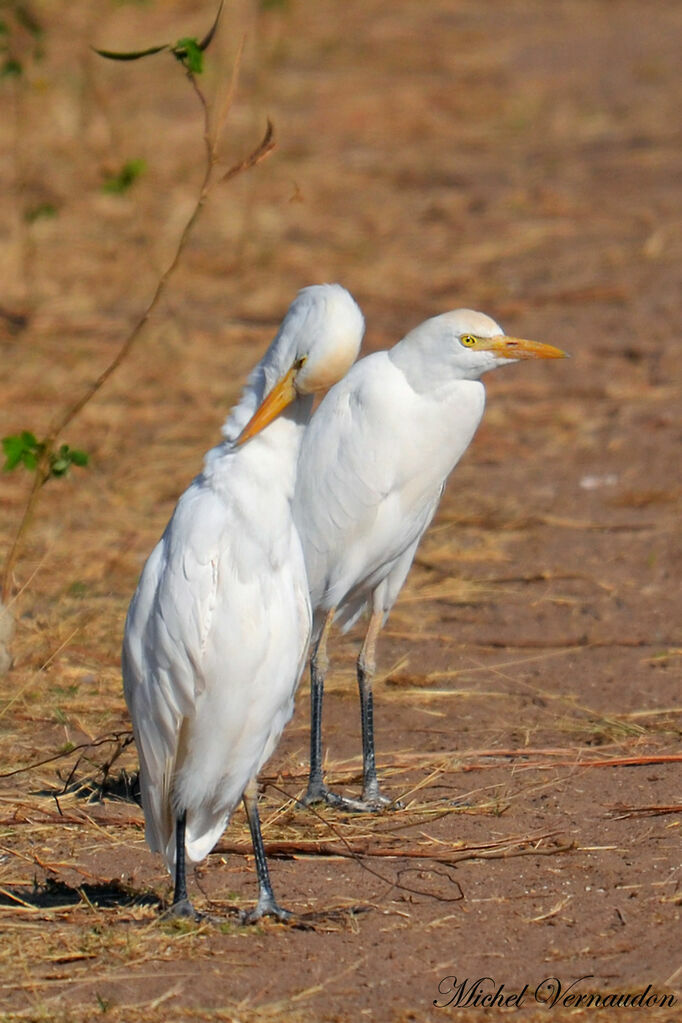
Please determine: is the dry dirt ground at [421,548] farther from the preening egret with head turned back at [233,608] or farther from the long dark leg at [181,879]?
the preening egret with head turned back at [233,608]

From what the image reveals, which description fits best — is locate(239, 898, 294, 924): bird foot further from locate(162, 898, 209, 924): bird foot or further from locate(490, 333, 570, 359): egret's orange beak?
locate(490, 333, 570, 359): egret's orange beak

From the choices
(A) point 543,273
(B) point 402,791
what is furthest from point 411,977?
(A) point 543,273

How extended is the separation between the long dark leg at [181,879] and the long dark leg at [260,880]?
0.15 m

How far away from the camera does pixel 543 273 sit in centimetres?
1094

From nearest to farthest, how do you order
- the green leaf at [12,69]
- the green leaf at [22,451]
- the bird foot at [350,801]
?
the bird foot at [350,801]
the green leaf at [22,451]
the green leaf at [12,69]

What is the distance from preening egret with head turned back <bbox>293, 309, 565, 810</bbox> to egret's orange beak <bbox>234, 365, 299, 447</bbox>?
1.18 m

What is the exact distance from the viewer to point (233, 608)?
347 cm

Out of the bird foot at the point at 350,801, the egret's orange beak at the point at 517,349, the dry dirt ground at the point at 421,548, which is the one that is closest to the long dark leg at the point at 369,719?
the bird foot at the point at 350,801

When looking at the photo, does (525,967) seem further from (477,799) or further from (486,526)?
(486,526)

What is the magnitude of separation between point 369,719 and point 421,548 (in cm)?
220

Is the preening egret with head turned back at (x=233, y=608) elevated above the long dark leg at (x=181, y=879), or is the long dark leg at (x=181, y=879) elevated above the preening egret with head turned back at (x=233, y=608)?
the preening egret with head turned back at (x=233, y=608)

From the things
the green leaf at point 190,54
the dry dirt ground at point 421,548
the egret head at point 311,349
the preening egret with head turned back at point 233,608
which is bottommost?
the dry dirt ground at point 421,548

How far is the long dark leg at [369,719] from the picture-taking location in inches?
180

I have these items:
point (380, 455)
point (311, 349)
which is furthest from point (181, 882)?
point (380, 455)
